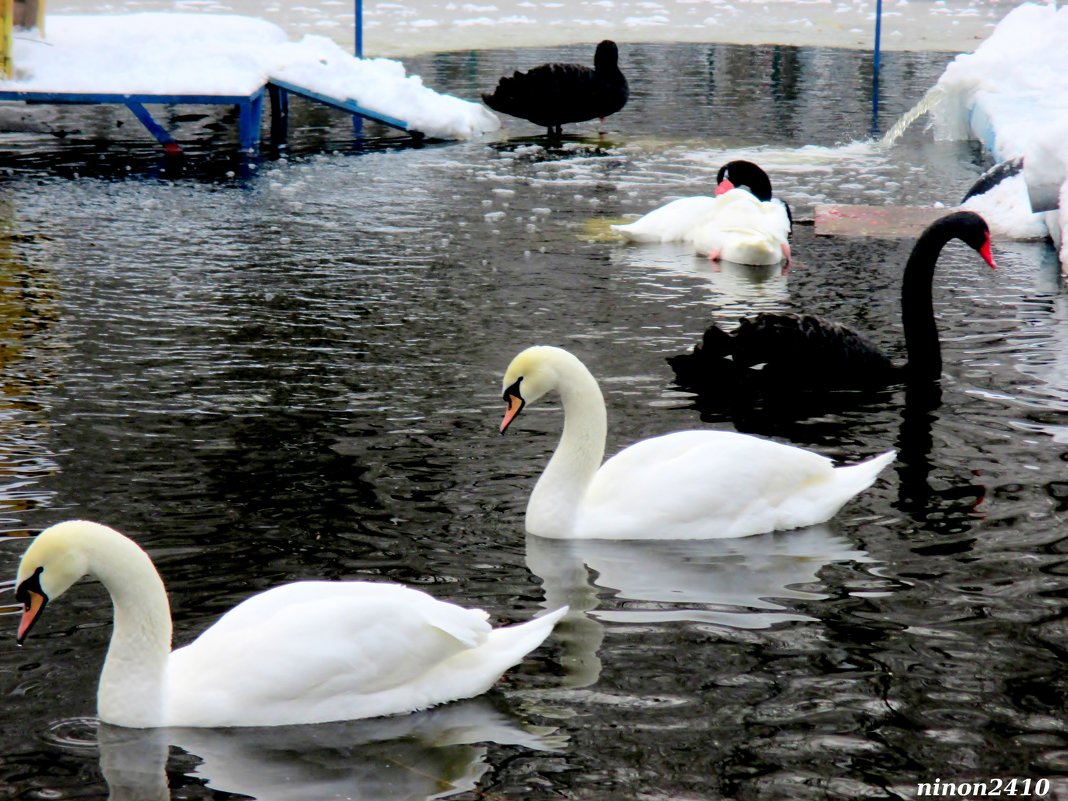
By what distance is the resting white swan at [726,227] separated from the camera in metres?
11.8

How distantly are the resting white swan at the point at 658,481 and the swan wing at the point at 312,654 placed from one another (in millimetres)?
1468

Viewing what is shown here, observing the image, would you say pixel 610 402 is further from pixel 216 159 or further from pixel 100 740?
pixel 216 159

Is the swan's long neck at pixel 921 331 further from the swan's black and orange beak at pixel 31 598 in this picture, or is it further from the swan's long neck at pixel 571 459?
the swan's black and orange beak at pixel 31 598

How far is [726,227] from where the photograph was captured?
1210 centimetres

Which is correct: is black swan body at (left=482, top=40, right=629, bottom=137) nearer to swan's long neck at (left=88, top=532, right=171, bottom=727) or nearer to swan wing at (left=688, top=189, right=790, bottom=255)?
swan wing at (left=688, top=189, right=790, bottom=255)

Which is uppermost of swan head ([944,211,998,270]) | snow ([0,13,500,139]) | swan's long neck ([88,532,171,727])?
snow ([0,13,500,139])

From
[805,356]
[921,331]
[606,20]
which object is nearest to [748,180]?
[921,331]

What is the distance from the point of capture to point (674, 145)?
1742 cm

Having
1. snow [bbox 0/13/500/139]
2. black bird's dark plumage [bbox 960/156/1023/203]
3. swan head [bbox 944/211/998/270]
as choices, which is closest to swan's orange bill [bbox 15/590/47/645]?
swan head [bbox 944/211/998/270]

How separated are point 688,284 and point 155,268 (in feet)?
12.4

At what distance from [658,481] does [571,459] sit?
36 centimetres

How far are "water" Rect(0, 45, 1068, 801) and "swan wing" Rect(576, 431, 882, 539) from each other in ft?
0.32

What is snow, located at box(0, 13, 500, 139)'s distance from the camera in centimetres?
1609

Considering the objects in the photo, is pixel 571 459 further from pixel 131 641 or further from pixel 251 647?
pixel 131 641
